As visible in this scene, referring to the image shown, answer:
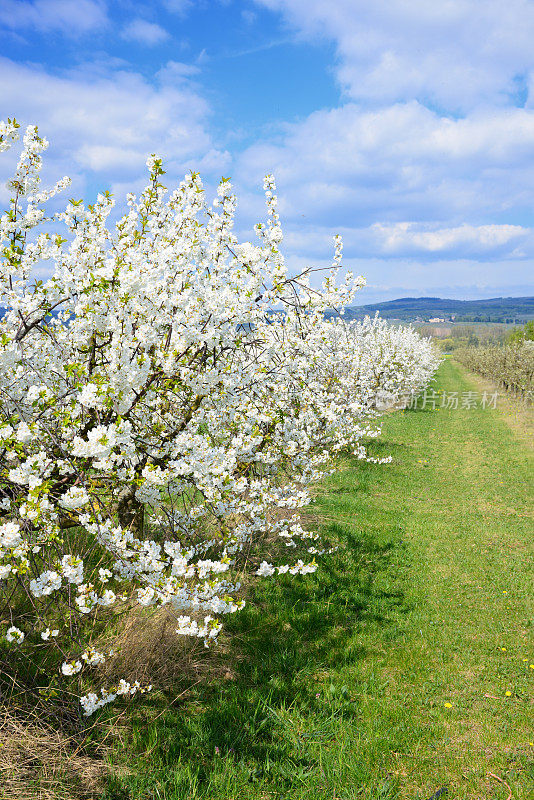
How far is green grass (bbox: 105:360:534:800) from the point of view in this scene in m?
3.84

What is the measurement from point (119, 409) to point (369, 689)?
3917 millimetres

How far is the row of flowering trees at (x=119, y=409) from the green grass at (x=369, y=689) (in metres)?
0.69

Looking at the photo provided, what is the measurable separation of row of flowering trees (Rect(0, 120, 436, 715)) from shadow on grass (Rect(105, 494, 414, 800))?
55 centimetres

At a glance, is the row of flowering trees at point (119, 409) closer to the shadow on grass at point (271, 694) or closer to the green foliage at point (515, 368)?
the shadow on grass at point (271, 694)

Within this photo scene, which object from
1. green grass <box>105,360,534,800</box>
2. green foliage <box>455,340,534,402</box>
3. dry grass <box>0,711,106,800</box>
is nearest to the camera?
dry grass <box>0,711,106,800</box>

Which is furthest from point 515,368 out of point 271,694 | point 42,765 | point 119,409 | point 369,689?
point 42,765

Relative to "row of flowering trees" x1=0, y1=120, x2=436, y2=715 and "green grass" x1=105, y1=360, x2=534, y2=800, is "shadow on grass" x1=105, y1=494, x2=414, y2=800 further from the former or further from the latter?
"row of flowering trees" x1=0, y1=120, x2=436, y2=715

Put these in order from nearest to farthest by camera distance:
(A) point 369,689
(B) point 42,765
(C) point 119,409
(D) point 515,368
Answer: (B) point 42,765 → (C) point 119,409 → (A) point 369,689 → (D) point 515,368

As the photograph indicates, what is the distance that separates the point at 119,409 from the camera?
422 cm

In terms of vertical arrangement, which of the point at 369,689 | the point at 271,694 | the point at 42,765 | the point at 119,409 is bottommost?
the point at 369,689

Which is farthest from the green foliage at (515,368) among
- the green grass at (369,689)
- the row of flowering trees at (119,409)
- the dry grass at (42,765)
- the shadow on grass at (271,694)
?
the dry grass at (42,765)

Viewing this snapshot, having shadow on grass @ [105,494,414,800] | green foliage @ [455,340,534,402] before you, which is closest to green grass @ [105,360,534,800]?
shadow on grass @ [105,494,414,800]

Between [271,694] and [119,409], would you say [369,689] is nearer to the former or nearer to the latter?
[271,694]

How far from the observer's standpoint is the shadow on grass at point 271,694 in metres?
3.85
